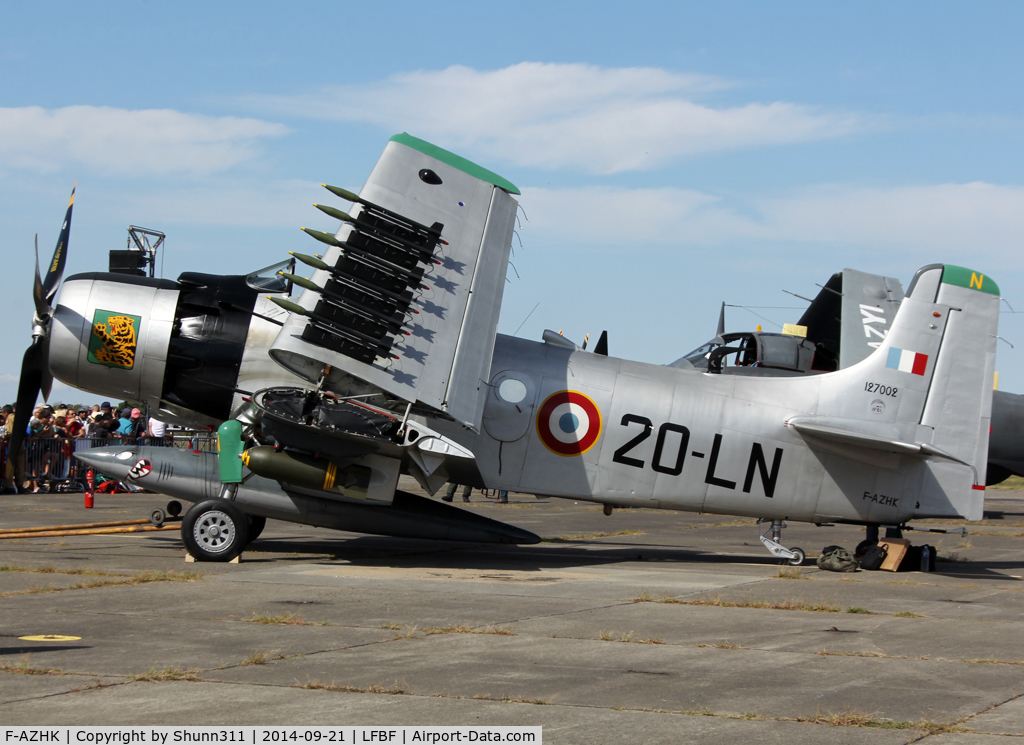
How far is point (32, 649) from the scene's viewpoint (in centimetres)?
682

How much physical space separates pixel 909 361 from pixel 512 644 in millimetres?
8940

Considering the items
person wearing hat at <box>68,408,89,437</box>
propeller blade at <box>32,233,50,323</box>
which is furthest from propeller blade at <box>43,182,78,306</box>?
person wearing hat at <box>68,408,89,437</box>

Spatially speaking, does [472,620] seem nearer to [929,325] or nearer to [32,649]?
[32,649]

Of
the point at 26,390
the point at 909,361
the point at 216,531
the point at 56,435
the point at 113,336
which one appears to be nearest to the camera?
the point at 216,531

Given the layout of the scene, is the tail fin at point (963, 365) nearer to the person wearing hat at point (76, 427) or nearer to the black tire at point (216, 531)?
the black tire at point (216, 531)

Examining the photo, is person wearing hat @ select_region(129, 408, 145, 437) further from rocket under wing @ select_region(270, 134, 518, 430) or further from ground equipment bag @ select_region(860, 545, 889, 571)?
ground equipment bag @ select_region(860, 545, 889, 571)

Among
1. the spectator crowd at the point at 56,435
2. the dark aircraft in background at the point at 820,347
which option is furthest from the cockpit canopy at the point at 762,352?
the spectator crowd at the point at 56,435

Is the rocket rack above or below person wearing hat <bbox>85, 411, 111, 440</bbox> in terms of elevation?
above

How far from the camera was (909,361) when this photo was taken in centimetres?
1388

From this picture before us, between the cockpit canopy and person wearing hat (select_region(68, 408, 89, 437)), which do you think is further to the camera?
person wearing hat (select_region(68, 408, 89, 437))

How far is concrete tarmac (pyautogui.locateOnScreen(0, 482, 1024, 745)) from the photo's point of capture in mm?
5363

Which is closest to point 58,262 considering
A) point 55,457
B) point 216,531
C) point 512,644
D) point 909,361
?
point 216,531

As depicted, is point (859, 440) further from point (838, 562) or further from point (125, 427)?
point (125, 427)
